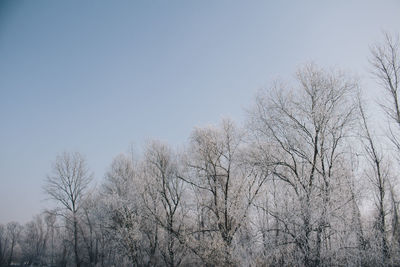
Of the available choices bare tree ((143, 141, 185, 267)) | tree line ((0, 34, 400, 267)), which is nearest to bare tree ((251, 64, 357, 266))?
tree line ((0, 34, 400, 267))

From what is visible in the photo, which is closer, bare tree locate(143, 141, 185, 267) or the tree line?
the tree line

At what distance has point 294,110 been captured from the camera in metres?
12.1

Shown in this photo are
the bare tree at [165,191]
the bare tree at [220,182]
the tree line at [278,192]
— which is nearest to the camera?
the tree line at [278,192]

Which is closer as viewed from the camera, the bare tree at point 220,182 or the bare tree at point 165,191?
the bare tree at point 220,182

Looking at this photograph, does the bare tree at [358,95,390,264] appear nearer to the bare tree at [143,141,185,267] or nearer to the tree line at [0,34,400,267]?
the tree line at [0,34,400,267]

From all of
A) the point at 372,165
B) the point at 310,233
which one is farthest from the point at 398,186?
the point at 310,233

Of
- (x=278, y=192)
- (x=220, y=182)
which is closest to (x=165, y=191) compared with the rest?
(x=220, y=182)

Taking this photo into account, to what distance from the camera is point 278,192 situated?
1252 centimetres

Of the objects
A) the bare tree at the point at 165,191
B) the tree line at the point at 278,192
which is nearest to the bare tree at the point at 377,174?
the tree line at the point at 278,192

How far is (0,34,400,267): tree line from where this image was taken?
960cm

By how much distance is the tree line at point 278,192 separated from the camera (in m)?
9.60

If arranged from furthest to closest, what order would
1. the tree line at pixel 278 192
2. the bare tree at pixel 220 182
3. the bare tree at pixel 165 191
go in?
the bare tree at pixel 165 191
the bare tree at pixel 220 182
the tree line at pixel 278 192

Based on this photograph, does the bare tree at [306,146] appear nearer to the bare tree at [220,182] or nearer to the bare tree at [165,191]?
the bare tree at [220,182]

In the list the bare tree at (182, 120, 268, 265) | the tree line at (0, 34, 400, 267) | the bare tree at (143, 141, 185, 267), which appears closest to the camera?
the tree line at (0, 34, 400, 267)
